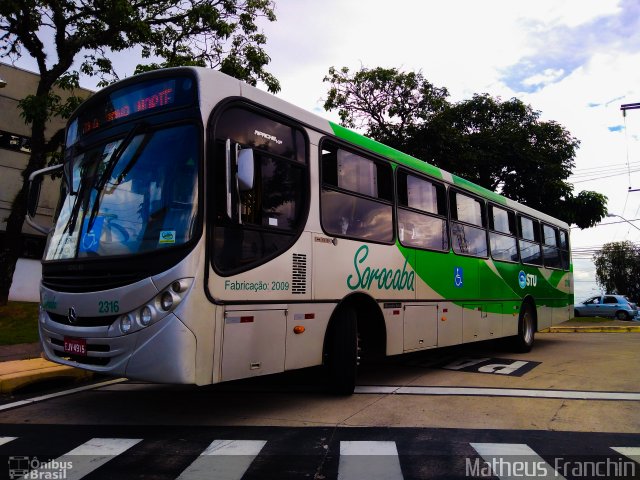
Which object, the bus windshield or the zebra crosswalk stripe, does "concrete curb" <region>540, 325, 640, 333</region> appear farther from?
the bus windshield

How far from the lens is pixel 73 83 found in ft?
40.0

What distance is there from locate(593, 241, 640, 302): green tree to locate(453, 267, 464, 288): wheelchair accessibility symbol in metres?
57.3

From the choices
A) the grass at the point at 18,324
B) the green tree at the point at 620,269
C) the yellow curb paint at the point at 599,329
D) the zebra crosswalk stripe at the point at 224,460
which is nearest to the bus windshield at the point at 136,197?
the zebra crosswalk stripe at the point at 224,460

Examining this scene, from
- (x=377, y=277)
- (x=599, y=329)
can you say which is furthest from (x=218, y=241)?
(x=599, y=329)

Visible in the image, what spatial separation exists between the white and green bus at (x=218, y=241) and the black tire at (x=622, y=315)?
27881 mm

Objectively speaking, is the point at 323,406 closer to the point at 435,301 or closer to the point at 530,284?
the point at 435,301

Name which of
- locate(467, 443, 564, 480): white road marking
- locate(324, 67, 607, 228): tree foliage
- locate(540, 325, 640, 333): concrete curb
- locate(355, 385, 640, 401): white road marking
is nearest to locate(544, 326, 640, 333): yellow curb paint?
locate(540, 325, 640, 333): concrete curb

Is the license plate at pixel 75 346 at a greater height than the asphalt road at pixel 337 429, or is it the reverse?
the license plate at pixel 75 346

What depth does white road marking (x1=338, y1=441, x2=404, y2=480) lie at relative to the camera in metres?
3.59

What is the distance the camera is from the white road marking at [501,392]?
6.34 meters

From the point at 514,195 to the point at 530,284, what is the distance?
40.7 ft

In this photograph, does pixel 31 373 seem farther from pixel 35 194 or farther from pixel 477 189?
pixel 477 189

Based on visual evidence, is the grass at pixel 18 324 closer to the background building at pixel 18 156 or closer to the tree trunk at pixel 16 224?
the tree trunk at pixel 16 224

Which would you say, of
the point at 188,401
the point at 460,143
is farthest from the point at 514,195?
the point at 188,401
